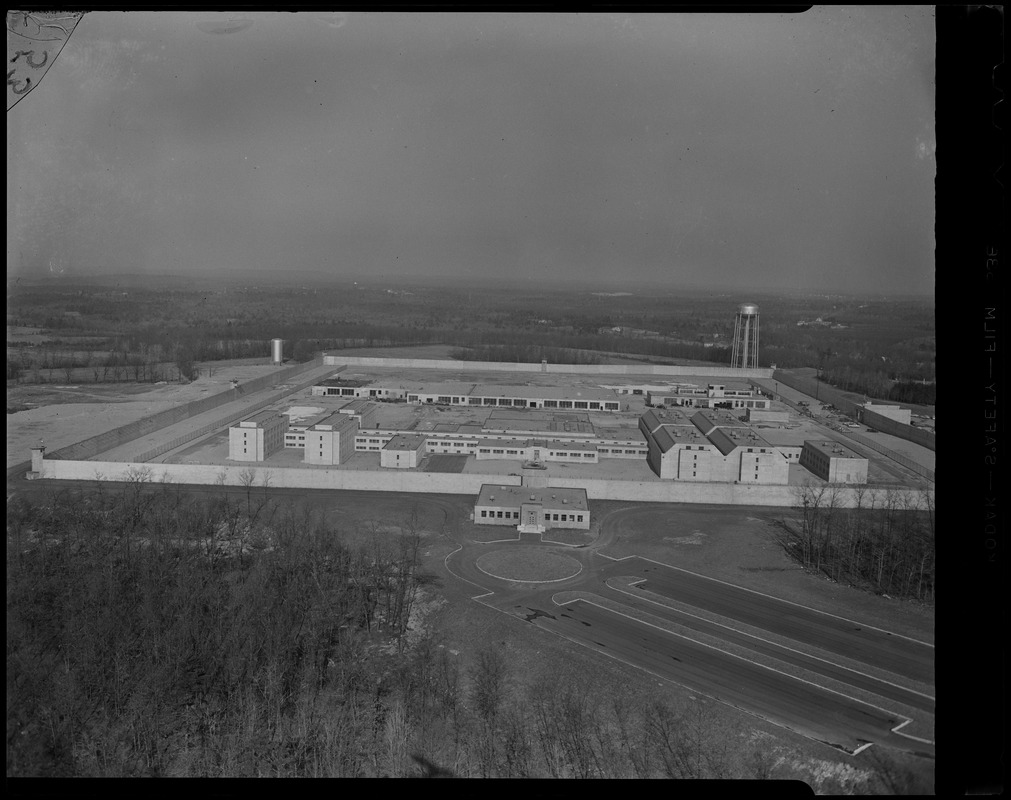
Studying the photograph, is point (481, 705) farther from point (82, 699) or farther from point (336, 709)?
point (82, 699)

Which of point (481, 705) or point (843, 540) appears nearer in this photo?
point (481, 705)

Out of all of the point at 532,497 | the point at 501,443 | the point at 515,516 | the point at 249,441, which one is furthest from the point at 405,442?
the point at 515,516

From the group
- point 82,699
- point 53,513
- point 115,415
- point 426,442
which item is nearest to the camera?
point 82,699

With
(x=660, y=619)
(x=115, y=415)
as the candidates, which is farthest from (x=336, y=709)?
(x=115, y=415)

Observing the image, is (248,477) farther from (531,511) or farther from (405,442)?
(531,511)

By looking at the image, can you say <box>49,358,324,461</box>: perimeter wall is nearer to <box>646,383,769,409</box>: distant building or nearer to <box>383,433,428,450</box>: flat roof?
<box>383,433,428,450</box>: flat roof

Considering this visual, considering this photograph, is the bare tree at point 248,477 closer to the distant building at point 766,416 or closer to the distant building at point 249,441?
the distant building at point 249,441

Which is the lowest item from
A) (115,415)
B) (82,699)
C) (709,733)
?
(709,733)
